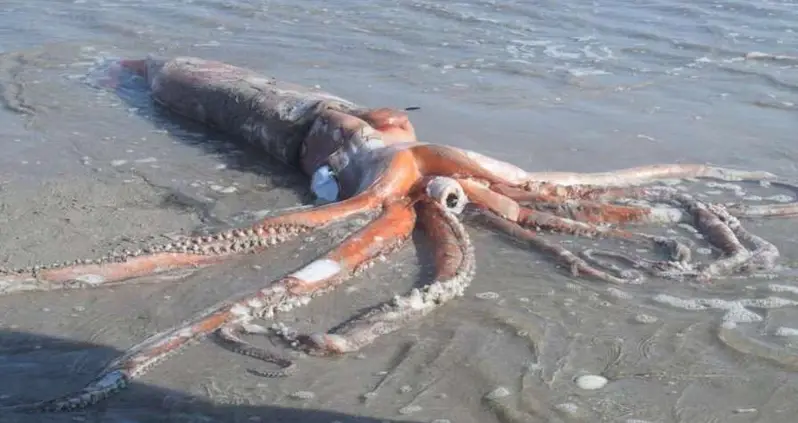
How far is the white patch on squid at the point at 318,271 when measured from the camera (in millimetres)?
4469

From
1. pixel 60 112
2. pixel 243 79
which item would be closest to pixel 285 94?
pixel 243 79

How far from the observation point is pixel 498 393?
366cm

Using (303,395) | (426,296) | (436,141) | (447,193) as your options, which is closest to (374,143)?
(447,193)

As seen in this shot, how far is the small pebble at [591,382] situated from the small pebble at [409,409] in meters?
0.65

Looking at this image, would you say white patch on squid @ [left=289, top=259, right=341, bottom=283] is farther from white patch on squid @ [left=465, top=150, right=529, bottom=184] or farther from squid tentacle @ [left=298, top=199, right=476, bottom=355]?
white patch on squid @ [left=465, top=150, right=529, bottom=184]

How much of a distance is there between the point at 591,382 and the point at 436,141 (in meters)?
3.59

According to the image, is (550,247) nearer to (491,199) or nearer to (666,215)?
(491,199)

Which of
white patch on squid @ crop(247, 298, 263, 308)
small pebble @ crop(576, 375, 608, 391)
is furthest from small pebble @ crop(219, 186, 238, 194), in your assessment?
small pebble @ crop(576, 375, 608, 391)

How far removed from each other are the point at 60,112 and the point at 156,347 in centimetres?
446

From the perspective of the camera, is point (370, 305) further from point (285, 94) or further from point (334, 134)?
point (285, 94)

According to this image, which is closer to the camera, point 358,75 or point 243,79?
point 243,79

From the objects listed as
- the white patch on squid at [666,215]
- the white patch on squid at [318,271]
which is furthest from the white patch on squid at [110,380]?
the white patch on squid at [666,215]

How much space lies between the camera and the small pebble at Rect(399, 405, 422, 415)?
3.54 m

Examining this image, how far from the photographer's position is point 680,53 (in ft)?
31.6
